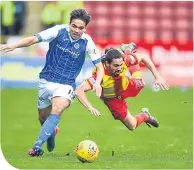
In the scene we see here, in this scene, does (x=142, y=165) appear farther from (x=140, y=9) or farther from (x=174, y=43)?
(x=140, y=9)

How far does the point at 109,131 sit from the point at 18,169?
4.93 metres

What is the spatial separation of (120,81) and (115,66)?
0.57 metres

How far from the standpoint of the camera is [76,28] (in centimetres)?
988

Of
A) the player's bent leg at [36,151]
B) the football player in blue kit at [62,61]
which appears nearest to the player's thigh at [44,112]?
the football player in blue kit at [62,61]

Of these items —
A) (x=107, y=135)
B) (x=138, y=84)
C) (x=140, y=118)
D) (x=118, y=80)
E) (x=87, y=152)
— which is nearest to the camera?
(x=87, y=152)

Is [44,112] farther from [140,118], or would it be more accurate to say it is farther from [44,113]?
[140,118]

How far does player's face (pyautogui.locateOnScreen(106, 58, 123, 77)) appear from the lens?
33.0 feet

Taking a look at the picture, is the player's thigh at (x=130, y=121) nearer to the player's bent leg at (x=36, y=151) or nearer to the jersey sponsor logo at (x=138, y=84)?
the jersey sponsor logo at (x=138, y=84)

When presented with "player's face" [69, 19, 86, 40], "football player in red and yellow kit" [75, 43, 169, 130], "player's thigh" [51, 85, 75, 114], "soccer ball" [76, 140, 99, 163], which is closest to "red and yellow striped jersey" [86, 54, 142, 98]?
"football player in red and yellow kit" [75, 43, 169, 130]

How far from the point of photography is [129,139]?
42.6ft

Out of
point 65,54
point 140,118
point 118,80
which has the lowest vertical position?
point 140,118

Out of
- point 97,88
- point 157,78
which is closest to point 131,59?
point 157,78

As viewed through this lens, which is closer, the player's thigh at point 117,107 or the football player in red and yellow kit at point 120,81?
the football player in red and yellow kit at point 120,81

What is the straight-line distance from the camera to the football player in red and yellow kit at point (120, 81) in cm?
1005
